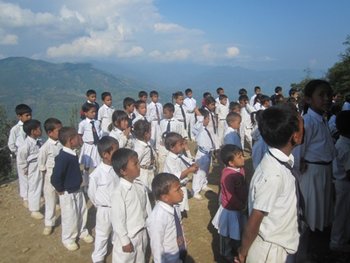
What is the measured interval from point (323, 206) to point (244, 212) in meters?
1.04

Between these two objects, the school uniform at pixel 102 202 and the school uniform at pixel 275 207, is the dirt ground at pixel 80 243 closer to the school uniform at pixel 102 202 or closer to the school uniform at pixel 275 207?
→ the school uniform at pixel 102 202

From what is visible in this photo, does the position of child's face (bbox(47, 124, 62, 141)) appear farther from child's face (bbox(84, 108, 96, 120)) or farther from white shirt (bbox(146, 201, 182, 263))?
white shirt (bbox(146, 201, 182, 263))

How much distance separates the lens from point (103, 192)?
15.6ft

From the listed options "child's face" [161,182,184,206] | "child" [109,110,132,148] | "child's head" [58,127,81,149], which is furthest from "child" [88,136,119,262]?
"child" [109,110,132,148]

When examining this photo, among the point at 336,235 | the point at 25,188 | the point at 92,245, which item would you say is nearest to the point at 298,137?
the point at 336,235

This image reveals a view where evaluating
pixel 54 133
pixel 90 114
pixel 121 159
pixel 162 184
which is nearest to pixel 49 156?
pixel 54 133

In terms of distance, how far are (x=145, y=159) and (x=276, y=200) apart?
3757mm

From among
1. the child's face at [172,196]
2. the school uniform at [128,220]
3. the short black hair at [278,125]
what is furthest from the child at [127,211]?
the short black hair at [278,125]

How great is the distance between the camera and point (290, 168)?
8.05 feet

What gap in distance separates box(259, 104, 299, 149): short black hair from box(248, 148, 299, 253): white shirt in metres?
0.08

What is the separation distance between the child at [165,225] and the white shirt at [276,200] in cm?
119

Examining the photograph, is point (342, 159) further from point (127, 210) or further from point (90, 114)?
point (90, 114)

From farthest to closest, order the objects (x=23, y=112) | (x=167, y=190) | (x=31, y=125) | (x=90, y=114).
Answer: (x=90, y=114) < (x=23, y=112) < (x=31, y=125) < (x=167, y=190)

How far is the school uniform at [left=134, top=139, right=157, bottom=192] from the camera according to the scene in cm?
576
